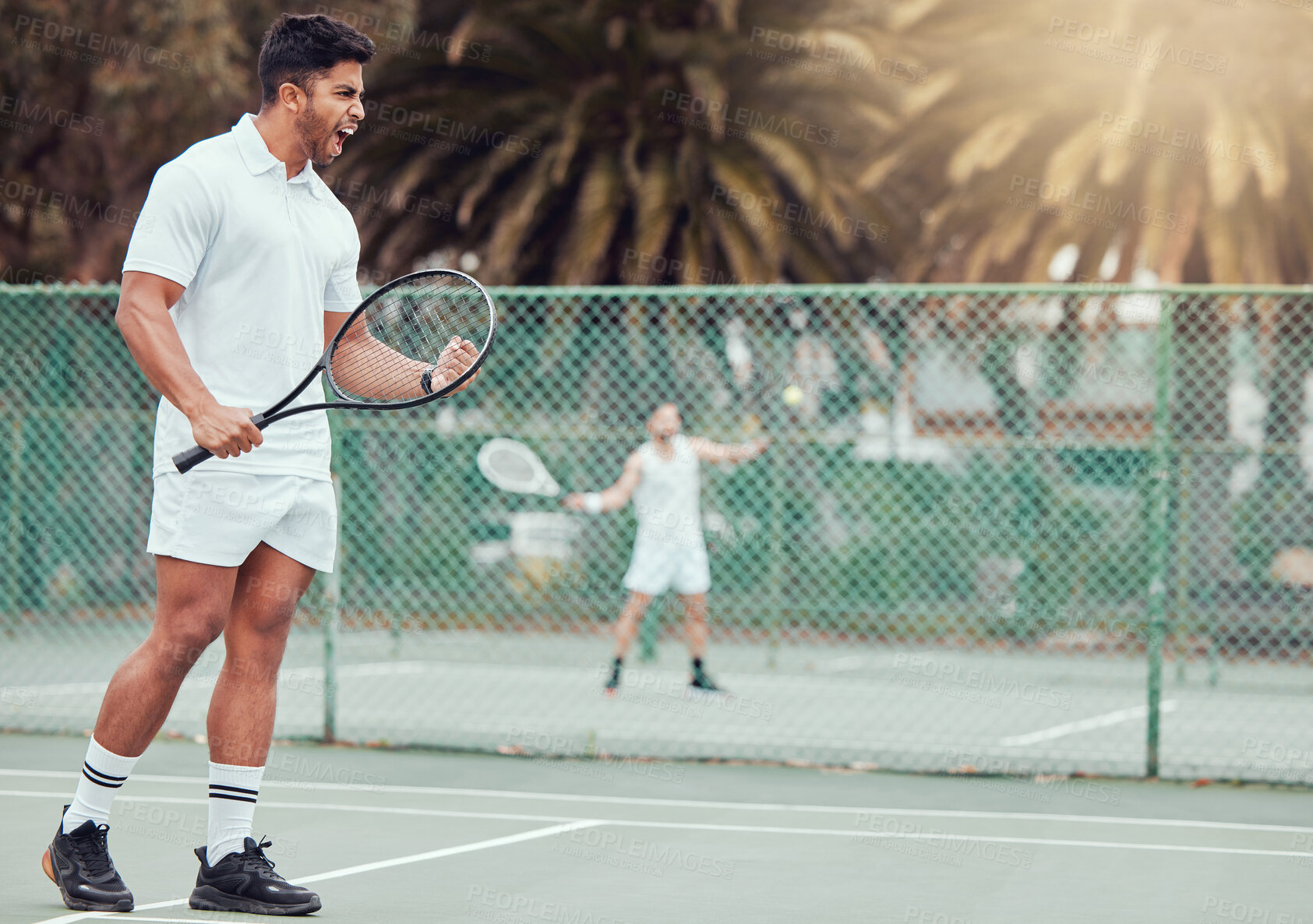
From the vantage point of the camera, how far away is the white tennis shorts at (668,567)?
10.5 meters

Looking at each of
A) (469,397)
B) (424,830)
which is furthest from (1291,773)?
(469,397)

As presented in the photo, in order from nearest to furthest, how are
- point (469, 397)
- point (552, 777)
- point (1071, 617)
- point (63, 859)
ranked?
point (63, 859) < point (552, 777) < point (1071, 617) < point (469, 397)

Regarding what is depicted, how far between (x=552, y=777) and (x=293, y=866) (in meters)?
2.34

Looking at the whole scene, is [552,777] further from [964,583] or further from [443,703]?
[964,583]

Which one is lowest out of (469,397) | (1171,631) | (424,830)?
(424,830)

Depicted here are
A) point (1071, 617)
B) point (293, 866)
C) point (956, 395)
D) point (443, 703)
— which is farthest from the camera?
point (956, 395)

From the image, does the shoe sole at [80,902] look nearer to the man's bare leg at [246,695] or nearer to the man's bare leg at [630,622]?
the man's bare leg at [246,695]

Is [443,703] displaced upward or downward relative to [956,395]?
downward

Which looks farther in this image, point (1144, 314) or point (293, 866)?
point (1144, 314)

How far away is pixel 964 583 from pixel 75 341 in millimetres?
7941

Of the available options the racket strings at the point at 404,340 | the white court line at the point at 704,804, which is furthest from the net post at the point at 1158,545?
the racket strings at the point at 404,340

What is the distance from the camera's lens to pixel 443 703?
10586 mm

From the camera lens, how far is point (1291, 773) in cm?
745

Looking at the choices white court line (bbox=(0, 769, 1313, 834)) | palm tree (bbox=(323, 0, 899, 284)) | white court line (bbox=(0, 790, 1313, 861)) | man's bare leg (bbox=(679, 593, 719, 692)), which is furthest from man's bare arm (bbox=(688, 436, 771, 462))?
palm tree (bbox=(323, 0, 899, 284))
